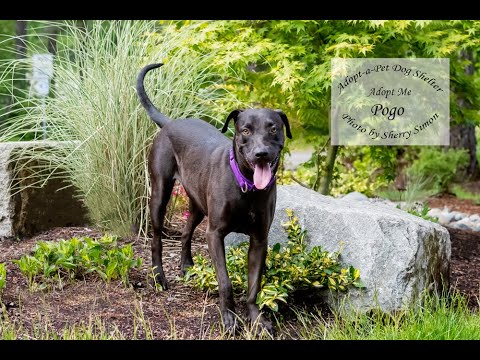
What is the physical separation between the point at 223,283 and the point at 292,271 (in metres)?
0.59

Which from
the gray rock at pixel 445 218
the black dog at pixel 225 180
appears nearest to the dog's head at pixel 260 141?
the black dog at pixel 225 180

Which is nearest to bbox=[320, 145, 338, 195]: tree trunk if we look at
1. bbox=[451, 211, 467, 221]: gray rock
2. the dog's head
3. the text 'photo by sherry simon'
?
the text 'photo by sherry simon'

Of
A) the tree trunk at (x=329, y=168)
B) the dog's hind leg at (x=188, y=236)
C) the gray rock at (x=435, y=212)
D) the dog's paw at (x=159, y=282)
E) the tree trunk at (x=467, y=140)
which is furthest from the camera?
the tree trunk at (x=467, y=140)

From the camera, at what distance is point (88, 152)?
18.8ft

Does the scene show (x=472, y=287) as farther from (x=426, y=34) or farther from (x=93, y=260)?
(x=93, y=260)

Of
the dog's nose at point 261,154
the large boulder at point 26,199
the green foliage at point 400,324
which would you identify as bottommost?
the green foliage at point 400,324

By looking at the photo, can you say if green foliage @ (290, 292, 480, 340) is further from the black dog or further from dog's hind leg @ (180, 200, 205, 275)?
dog's hind leg @ (180, 200, 205, 275)

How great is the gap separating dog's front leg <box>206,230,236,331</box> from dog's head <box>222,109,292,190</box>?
0.52m

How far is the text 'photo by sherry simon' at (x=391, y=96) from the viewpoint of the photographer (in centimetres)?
641

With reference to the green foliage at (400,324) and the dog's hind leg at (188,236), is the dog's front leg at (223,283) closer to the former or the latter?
the green foliage at (400,324)

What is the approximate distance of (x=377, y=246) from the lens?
4562 millimetres

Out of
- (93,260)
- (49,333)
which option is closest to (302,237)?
(93,260)

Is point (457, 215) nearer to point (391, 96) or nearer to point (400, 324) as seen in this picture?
point (391, 96)

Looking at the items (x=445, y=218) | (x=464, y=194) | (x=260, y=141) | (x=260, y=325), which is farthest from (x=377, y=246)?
(x=464, y=194)
